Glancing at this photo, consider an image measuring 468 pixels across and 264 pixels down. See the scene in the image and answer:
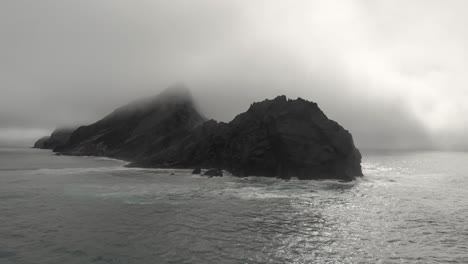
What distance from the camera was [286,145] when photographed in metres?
87.9

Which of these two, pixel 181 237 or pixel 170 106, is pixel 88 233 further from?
pixel 170 106

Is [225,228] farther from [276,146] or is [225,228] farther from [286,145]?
[276,146]

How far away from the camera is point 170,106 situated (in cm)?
19812

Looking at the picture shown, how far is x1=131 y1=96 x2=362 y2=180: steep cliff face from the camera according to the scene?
3344 inches

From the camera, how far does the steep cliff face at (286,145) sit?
8494 centimetres

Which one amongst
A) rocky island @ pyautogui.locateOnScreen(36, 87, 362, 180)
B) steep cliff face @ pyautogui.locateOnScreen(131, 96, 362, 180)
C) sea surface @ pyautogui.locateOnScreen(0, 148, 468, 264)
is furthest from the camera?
rocky island @ pyautogui.locateOnScreen(36, 87, 362, 180)

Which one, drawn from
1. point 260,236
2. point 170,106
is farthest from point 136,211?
point 170,106

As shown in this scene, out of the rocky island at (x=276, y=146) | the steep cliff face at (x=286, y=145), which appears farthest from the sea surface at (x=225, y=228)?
the rocky island at (x=276, y=146)

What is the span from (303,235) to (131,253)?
16305mm

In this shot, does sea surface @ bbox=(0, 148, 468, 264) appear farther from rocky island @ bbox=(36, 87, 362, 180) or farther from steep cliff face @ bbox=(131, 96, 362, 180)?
rocky island @ bbox=(36, 87, 362, 180)

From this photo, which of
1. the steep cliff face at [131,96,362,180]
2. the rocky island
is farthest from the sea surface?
the rocky island

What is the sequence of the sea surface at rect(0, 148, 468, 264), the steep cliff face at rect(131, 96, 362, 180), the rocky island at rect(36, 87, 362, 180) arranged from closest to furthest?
the sea surface at rect(0, 148, 468, 264), the steep cliff face at rect(131, 96, 362, 180), the rocky island at rect(36, 87, 362, 180)

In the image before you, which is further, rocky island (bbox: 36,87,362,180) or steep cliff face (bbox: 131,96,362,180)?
rocky island (bbox: 36,87,362,180)

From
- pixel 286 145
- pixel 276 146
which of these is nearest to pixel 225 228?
pixel 286 145
